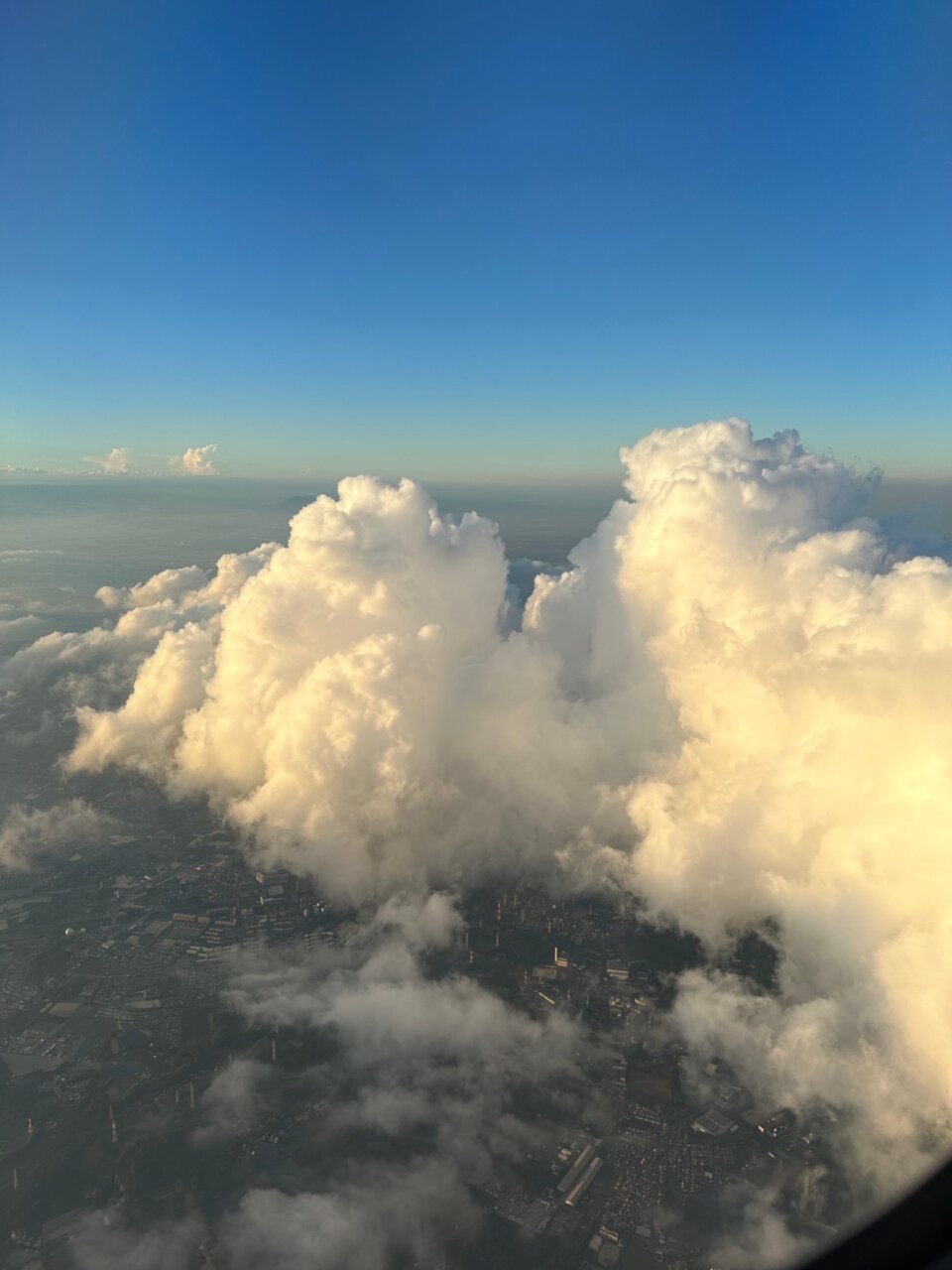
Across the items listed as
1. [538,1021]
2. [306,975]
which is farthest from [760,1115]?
[306,975]

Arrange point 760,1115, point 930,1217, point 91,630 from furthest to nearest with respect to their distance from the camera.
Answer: point 91,630 → point 760,1115 → point 930,1217

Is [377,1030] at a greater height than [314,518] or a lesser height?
lesser

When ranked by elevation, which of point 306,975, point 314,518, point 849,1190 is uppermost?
point 314,518

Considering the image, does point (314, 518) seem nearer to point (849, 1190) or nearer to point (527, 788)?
point (527, 788)

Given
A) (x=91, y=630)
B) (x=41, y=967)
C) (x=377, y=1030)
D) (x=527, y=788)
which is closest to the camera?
(x=377, y=1030)

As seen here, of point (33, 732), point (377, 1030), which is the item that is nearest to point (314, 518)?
point (377, 1030)

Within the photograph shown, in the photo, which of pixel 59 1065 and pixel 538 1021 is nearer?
pixel 59 1065

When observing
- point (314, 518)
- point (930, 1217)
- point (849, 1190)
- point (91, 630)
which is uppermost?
point (314, 518)

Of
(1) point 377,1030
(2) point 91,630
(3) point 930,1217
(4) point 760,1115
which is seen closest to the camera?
(3) point 930,1217

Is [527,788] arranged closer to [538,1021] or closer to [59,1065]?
[538,1021]
